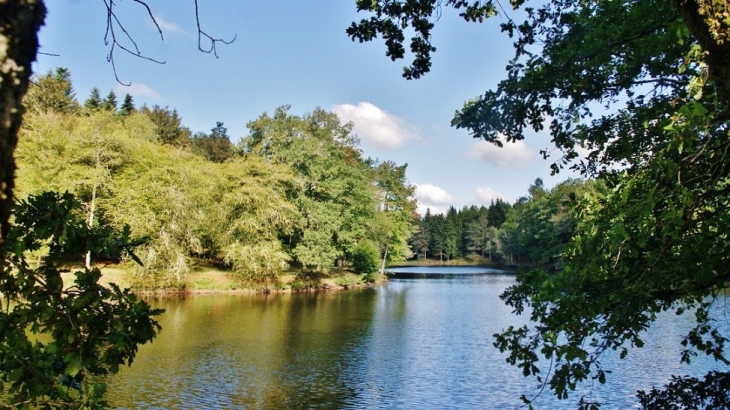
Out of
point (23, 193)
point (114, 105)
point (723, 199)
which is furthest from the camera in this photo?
point (114, 105)

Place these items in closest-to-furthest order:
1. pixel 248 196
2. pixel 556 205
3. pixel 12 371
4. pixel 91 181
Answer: pixel 12 371, pixel 91 181, pixel 248 196, pixel 556 205

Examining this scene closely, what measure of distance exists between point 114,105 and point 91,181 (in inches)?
1475

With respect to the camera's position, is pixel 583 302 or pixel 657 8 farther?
pixel 657 8

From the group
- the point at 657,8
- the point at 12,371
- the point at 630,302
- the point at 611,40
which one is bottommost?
the point at 12,371

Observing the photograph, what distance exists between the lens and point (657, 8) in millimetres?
5430

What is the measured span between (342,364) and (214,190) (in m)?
21.9

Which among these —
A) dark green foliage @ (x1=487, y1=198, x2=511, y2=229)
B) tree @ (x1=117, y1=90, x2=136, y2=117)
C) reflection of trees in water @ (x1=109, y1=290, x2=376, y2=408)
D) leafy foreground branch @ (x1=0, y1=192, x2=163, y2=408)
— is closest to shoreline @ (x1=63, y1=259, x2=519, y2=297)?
reflection of trees in water @ (x1=109, y1=290, x2=376, y2=408)

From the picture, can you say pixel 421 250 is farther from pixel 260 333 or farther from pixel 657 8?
pixel 657 8

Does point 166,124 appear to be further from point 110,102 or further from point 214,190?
point 214,190

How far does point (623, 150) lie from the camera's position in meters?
6.46

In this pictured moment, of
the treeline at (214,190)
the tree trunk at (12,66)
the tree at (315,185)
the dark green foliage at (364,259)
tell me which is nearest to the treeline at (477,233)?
the dark green foliage at (364,259)

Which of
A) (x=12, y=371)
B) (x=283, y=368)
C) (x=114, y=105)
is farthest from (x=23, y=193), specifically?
(x=114, y=105)

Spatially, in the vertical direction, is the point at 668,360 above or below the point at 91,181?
below

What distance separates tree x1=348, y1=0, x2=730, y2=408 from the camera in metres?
3.40
